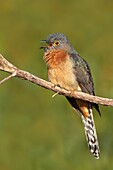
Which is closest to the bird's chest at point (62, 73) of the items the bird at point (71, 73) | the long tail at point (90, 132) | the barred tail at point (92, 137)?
the bird at point (71, 73)

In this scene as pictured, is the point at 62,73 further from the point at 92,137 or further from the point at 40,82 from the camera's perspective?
the point at 40,82

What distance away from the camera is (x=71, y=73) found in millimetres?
8273

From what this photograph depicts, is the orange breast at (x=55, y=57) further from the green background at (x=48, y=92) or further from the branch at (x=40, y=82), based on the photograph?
the green background at (x=48, y=92)

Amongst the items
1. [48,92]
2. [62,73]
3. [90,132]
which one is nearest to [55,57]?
→ [62,73]

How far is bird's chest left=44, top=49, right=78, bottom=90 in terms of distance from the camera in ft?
26.9

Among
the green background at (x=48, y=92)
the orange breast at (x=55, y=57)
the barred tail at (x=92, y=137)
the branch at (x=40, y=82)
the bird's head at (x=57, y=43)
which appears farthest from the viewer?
the green background at (x=48, y=92)

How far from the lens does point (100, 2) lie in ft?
59.6

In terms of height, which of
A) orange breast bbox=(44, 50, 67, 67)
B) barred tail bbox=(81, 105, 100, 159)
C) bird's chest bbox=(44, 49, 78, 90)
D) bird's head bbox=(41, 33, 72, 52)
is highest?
bird's head bbox=(41, 33, 72, 52)

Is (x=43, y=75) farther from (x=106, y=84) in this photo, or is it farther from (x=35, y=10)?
(x=35, y=10)

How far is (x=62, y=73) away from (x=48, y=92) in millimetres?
4663

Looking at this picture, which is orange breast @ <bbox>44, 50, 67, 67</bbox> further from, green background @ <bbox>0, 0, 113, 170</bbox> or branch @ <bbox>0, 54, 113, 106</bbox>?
green background @ <bbox>0, 0, 113, 170</bbox>

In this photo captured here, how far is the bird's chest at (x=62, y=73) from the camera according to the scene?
8.20 m

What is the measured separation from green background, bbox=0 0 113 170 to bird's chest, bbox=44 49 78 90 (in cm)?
131

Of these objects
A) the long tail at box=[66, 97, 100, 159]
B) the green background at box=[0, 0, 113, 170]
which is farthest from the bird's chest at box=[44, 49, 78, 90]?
the green background at box=[0, 0, 113, 170]
